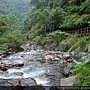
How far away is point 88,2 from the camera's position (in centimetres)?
2855

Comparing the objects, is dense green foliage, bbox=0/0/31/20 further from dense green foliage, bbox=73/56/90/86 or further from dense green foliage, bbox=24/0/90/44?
dense green foliage, bbox=73/56/90/86

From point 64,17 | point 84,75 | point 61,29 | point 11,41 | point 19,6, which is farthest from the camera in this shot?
point 19,6

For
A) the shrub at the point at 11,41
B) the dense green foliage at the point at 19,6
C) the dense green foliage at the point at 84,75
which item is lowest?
the shrub at the point at 11,41

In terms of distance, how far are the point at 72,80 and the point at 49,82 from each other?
1.88 m

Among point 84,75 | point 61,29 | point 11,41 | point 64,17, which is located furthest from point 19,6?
point 84,75

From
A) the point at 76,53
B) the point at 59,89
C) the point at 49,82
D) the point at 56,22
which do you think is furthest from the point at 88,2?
the point at 59,89

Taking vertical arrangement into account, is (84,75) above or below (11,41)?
above

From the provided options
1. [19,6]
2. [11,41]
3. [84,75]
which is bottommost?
[11,41]

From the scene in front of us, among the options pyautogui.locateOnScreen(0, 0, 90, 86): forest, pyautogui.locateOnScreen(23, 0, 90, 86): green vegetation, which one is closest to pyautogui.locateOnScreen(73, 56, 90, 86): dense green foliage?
pyautogui.locateOnScreen(0, 0, 90, 86): forest

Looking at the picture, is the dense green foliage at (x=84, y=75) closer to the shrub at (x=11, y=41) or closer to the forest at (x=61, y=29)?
the forest at (x=61, y=29)

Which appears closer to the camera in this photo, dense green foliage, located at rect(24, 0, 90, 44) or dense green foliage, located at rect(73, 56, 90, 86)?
dense green foliage, located at rect(73, 56, 90, 86)

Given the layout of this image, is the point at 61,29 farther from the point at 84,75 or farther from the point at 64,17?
the point at 84,75

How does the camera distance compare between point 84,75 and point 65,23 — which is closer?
point 84,75

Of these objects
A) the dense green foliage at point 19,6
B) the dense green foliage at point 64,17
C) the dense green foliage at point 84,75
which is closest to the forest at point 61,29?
the dense green foliage at point 64,17
